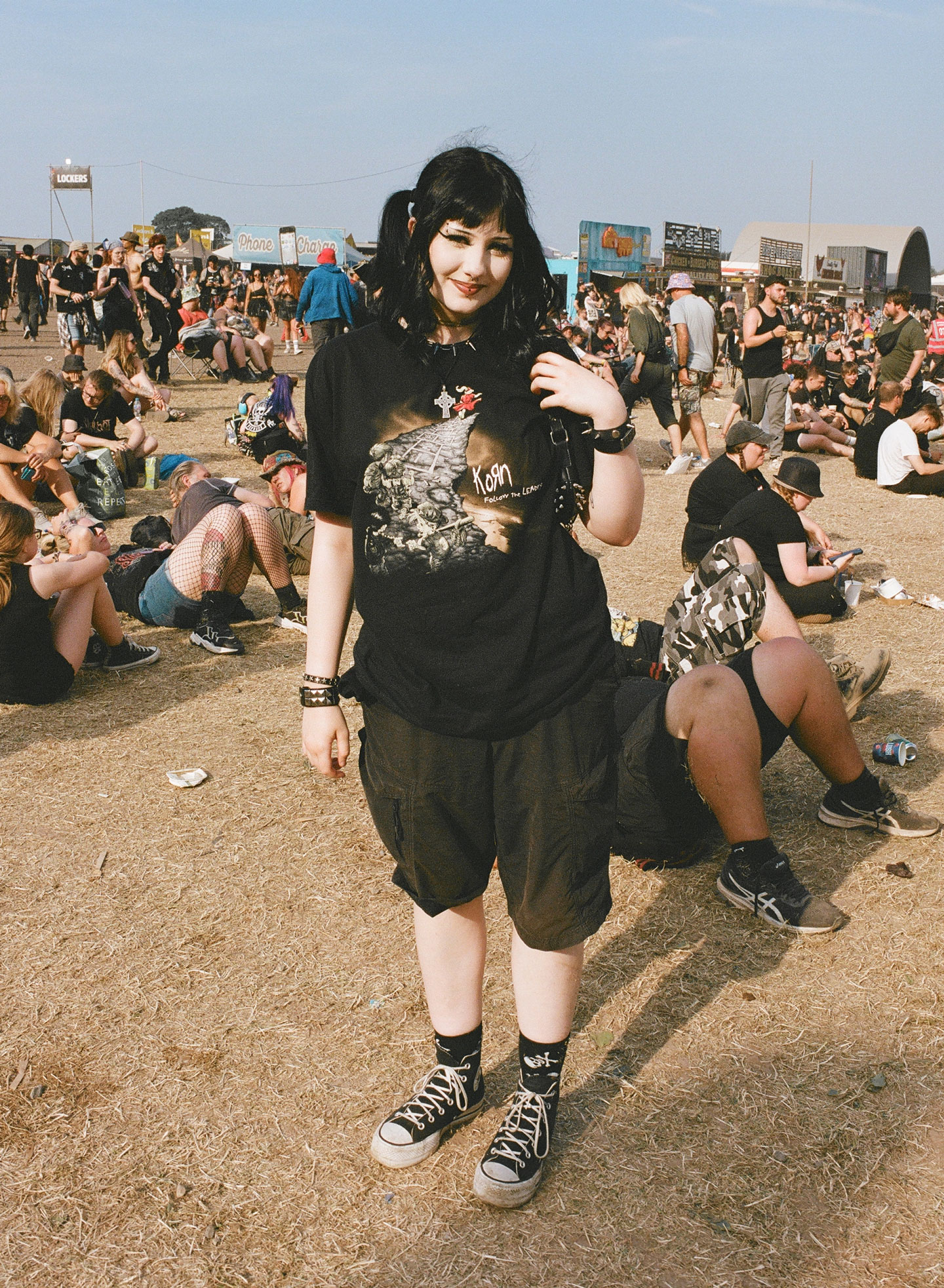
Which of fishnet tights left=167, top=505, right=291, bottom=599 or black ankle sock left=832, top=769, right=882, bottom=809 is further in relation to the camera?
fishnet tights left=167, top=505, right=291, bottom=599

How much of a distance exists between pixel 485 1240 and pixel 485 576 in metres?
1.33

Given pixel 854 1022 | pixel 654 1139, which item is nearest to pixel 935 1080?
pixel 854 1022

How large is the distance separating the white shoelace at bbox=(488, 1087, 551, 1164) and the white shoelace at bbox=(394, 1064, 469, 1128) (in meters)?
0.14

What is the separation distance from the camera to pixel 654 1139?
235cm

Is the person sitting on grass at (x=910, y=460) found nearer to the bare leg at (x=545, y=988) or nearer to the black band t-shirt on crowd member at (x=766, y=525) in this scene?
the black band t-shirt on crowd member at (x=766, y=525)

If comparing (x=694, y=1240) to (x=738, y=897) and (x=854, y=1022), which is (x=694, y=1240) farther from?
(x=738, y=897)

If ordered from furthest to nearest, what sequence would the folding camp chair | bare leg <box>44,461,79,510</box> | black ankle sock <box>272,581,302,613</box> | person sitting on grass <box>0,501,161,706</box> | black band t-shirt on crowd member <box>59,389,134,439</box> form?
1. the folding camp chair
2. black band t-shirt on crowd member <box>59,389,134,439</box>
3. bare leg <box>44,461,79,510</box>
4. black ankle sock <box>272,581,302,613</box>
5. person sitting on grass <box>0,501,161,706</box>

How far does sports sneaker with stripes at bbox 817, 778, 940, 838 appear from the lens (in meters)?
3.63

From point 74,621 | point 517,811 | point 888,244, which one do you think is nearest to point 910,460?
point 74,621

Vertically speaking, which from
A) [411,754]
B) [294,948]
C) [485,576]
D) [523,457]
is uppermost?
[523,457]

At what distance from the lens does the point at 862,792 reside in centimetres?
361

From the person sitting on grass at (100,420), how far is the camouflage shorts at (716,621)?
261 inches

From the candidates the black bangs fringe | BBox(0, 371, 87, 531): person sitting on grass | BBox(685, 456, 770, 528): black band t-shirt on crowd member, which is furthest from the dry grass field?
BBox(0, 371, 87, 531): person sitting on grass

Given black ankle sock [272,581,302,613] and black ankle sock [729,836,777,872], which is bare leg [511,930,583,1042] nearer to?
black ankle sock [729,836,777,872]
